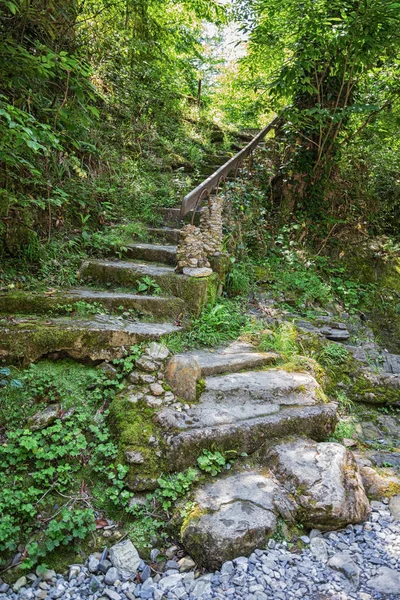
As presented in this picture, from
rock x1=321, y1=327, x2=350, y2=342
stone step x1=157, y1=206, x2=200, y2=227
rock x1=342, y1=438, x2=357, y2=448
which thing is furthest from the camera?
stone step x1=157, y1=206, x2=200, y2=227

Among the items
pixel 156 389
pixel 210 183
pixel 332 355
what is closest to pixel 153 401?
pixel 156 389

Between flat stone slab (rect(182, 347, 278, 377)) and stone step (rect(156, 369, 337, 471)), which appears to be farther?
flat stone slab (rect(182, 347, 278, 377))

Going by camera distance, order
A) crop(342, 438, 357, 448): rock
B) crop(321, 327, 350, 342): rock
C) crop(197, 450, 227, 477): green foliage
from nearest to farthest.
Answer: crop(197, 450, 227, 477): green foliage, crop(342, 438, 357, 448): rock, crop(321, 327, 350, 342): rock

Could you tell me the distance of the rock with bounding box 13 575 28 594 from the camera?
1.89 m

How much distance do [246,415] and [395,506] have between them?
1.18m

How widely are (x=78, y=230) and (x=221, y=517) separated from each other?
3664mm

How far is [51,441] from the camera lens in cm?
245

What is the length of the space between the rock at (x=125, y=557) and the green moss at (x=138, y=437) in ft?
1.02

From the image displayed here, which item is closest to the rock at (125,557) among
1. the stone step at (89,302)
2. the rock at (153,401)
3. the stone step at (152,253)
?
the rock at (153,401)

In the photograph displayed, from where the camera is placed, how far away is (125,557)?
2049mm

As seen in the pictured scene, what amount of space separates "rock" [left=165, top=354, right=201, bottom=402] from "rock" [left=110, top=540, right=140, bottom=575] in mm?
1024

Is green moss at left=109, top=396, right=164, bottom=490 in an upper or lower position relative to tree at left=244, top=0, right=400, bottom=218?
lower

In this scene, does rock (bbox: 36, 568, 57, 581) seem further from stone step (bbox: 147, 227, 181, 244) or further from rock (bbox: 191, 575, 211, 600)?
stone step (bbox: 147, 227, 181, 244)

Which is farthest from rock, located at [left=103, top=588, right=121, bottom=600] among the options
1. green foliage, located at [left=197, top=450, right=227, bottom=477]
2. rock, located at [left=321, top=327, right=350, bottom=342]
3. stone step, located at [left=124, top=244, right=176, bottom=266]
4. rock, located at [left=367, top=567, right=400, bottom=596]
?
rock, located at [left=321, top=327, right=350, bottom=342]
